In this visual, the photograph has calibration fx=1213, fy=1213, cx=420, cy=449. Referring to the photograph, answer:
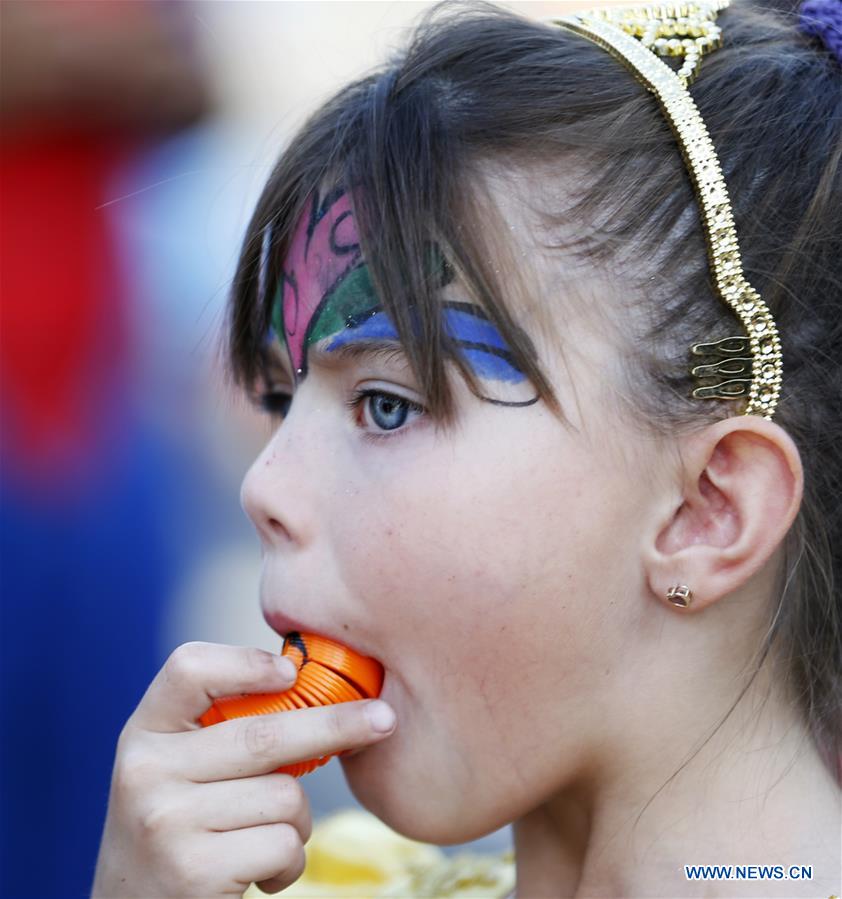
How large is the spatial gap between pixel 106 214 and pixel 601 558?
2.19 m

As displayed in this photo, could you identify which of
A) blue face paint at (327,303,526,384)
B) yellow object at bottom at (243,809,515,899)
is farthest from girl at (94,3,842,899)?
yellow object at bottom at (243,809,515,899)

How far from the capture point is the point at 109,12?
134 inches

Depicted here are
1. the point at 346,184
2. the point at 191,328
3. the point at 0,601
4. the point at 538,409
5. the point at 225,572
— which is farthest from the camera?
the point at 225,572

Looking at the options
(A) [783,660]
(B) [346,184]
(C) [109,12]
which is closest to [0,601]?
(C) [109,12]

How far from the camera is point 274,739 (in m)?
1.77

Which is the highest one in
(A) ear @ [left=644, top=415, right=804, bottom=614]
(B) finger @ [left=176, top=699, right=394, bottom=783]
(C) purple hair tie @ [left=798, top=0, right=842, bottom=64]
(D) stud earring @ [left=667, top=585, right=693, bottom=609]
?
(C) purple hair tie @ [left=798, top=0, right=842, bottom=64]

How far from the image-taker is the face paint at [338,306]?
5.58 feet

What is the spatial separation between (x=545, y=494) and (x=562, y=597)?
0.15 m

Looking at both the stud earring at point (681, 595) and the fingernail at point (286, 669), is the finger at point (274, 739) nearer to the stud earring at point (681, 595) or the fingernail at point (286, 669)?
the fingernail at point (286, 669)

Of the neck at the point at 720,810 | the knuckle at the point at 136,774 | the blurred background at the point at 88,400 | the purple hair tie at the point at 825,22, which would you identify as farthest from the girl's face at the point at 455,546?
the blurred background at the point at 88,400

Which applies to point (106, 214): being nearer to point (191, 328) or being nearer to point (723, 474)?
point (191, 328)

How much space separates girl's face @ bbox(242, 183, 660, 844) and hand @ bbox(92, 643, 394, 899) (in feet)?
0.32

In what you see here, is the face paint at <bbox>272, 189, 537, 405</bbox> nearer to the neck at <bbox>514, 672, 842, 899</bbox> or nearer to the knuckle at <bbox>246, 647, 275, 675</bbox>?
the knuckle at <bbox>246, 647, 275, 675</bbox>

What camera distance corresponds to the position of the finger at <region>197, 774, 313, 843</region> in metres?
1.78
